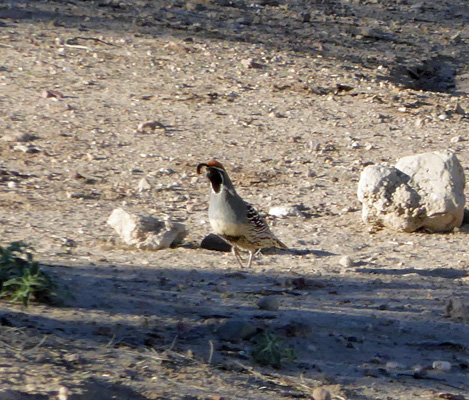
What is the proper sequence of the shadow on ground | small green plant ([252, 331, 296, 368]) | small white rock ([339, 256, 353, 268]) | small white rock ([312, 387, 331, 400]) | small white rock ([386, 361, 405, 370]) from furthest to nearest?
the shadow on ground < small white rock ([339, 256, 353, 268]) < small white rock ([386, 361, 405, 370]) < small green plant ([252, 331, 296, 368]) < small white rock ([312, 387, 331, 400])

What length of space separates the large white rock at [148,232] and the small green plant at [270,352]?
2.02 meters

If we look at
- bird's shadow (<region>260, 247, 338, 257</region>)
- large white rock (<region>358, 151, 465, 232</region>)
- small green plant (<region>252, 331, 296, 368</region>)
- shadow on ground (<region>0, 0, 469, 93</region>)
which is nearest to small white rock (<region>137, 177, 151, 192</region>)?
bird's shadow (<region>260, 247, 338, 257</region>)

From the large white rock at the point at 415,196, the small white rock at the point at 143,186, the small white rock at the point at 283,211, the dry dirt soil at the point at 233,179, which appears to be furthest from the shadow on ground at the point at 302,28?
the small white rock at the point at 283,211

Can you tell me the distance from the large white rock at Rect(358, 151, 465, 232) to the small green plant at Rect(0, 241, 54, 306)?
3.28m

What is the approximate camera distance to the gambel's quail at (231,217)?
17.5ft

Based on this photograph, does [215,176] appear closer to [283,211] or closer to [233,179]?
[283,211]

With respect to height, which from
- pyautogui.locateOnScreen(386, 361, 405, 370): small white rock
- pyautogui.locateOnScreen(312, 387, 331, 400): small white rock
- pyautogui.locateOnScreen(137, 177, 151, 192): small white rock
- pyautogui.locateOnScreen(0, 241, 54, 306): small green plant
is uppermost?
pyautogui.locateOnScreen(137, 177, 151, 192): small white rock

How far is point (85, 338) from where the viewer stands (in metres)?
3.76

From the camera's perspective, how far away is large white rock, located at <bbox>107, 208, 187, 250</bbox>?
574cm

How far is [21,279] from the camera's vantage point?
3916mm

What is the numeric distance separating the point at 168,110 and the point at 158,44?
2.26m

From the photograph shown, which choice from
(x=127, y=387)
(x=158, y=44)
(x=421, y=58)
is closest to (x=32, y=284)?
(x=127, y=387)

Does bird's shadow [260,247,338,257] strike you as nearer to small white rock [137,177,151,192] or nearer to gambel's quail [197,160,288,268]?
gambel's quail [197,160,288,268]

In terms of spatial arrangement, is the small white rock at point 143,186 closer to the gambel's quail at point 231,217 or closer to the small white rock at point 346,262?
the gambel's quail at point 231,217
